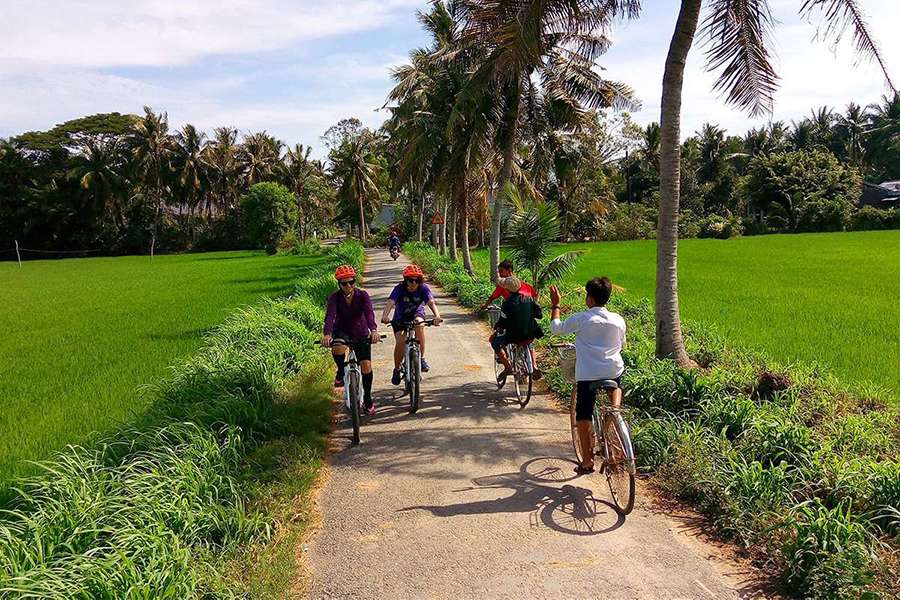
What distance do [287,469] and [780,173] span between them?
50329 millimetres

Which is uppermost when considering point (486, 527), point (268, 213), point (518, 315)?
point (268, 213)

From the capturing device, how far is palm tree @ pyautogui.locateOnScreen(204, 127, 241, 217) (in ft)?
187

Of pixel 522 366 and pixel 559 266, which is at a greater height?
pixel 559 266

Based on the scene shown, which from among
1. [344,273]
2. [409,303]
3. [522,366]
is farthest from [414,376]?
[344,273]

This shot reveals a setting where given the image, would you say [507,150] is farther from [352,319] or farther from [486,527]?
[486,527]

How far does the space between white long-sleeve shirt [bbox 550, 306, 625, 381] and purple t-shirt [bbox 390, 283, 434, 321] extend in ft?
9.16

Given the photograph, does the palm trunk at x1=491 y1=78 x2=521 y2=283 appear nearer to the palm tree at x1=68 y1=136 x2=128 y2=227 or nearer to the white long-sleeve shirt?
the white long-sleeve shirt

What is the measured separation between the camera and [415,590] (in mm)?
3520

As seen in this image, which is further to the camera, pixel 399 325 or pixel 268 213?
pixel 268 213

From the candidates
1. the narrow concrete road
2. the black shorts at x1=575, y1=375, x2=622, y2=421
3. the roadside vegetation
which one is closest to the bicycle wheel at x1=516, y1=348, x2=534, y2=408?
the narrow concrete road

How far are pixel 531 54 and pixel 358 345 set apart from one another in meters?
4.32

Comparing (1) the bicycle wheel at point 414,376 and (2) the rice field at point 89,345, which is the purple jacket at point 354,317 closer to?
(1) the bicycle wheel at point 414,376

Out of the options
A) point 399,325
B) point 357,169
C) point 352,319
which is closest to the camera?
point 352,319

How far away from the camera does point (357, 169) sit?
50969 millimetres
